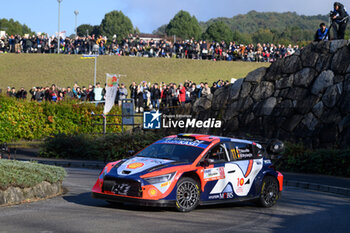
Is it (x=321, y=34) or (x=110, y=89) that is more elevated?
(x=321, y=34)

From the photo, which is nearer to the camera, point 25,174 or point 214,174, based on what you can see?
point 214,174

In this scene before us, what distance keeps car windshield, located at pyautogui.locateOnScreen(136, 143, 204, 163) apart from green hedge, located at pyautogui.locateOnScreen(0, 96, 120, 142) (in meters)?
20.6

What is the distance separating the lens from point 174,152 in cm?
1230

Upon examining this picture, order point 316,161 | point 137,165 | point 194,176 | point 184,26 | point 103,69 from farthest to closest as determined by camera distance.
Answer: point 184,26 → point 103,69 → point 316,161 → point 194,176 → point 137,165

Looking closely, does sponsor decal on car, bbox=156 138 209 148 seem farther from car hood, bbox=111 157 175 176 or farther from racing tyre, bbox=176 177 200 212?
racing tyre, bbox=176 177 200 212

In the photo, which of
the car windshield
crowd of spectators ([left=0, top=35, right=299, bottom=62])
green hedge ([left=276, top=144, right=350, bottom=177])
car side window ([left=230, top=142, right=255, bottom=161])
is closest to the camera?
the car windshield

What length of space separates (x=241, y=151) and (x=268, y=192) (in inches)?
46.8

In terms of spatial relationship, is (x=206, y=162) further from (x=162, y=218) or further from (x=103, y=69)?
(x=103, y=69)

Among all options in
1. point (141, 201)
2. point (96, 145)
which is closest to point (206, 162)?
point (141, 201)

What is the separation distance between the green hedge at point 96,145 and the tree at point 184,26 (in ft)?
446

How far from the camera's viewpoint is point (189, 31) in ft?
531

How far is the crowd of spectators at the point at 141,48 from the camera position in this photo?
184ft

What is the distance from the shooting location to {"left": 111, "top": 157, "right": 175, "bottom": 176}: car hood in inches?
445

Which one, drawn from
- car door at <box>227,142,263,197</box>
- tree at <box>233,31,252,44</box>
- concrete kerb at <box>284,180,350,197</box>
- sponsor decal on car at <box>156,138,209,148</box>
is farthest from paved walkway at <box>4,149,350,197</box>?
tree at <box>233,31,252,44</box>
